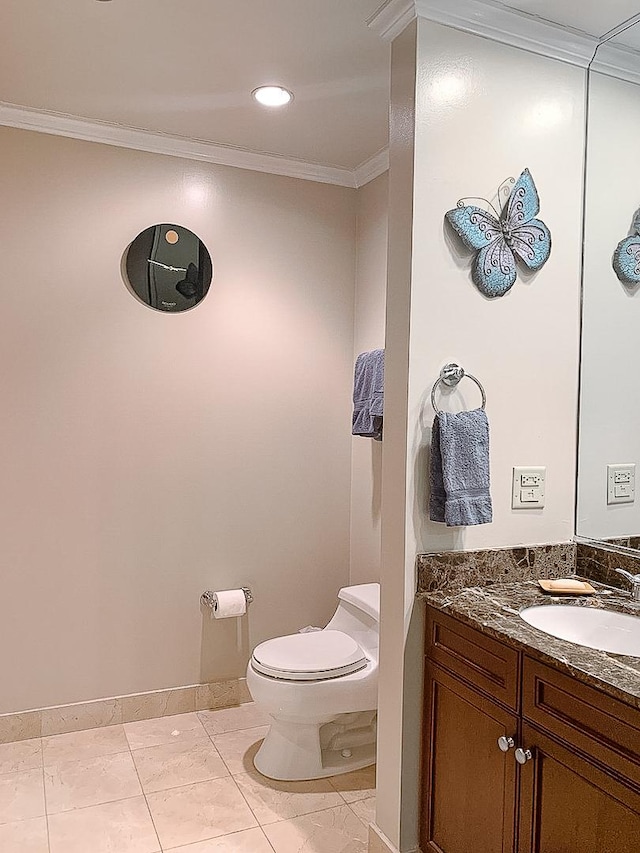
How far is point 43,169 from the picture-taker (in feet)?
9.60

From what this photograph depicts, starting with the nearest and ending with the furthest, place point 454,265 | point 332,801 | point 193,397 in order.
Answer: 1. point 454,265
2. point 332,801
3. point 193,397

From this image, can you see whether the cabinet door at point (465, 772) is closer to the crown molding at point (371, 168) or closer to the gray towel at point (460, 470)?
the gray towel at point (460, 470)

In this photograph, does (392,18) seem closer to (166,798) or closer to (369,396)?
(369,396)

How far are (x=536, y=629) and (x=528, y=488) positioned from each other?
55 cm

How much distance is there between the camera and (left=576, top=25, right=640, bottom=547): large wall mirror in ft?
7.25

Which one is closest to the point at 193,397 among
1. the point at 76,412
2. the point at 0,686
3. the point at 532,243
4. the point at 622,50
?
the point at 76,412

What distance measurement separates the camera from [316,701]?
2.59m

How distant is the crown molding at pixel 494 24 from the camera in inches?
79.2

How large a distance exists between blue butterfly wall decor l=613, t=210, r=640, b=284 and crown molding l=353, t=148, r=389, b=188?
130 centimetres

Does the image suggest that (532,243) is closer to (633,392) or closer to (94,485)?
(633,392)

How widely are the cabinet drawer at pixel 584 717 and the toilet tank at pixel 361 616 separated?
124cm

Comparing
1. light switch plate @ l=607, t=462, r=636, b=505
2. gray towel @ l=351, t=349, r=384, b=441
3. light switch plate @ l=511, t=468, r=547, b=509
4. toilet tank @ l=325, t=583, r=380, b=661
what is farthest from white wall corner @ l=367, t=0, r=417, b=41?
toilet tank @ l=325, t=583, r=380, b=661

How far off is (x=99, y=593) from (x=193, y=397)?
0.93 m

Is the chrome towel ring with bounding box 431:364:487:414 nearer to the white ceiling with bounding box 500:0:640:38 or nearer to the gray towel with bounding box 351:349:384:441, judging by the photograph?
the gray towel with bounding box 351:349:384:441
